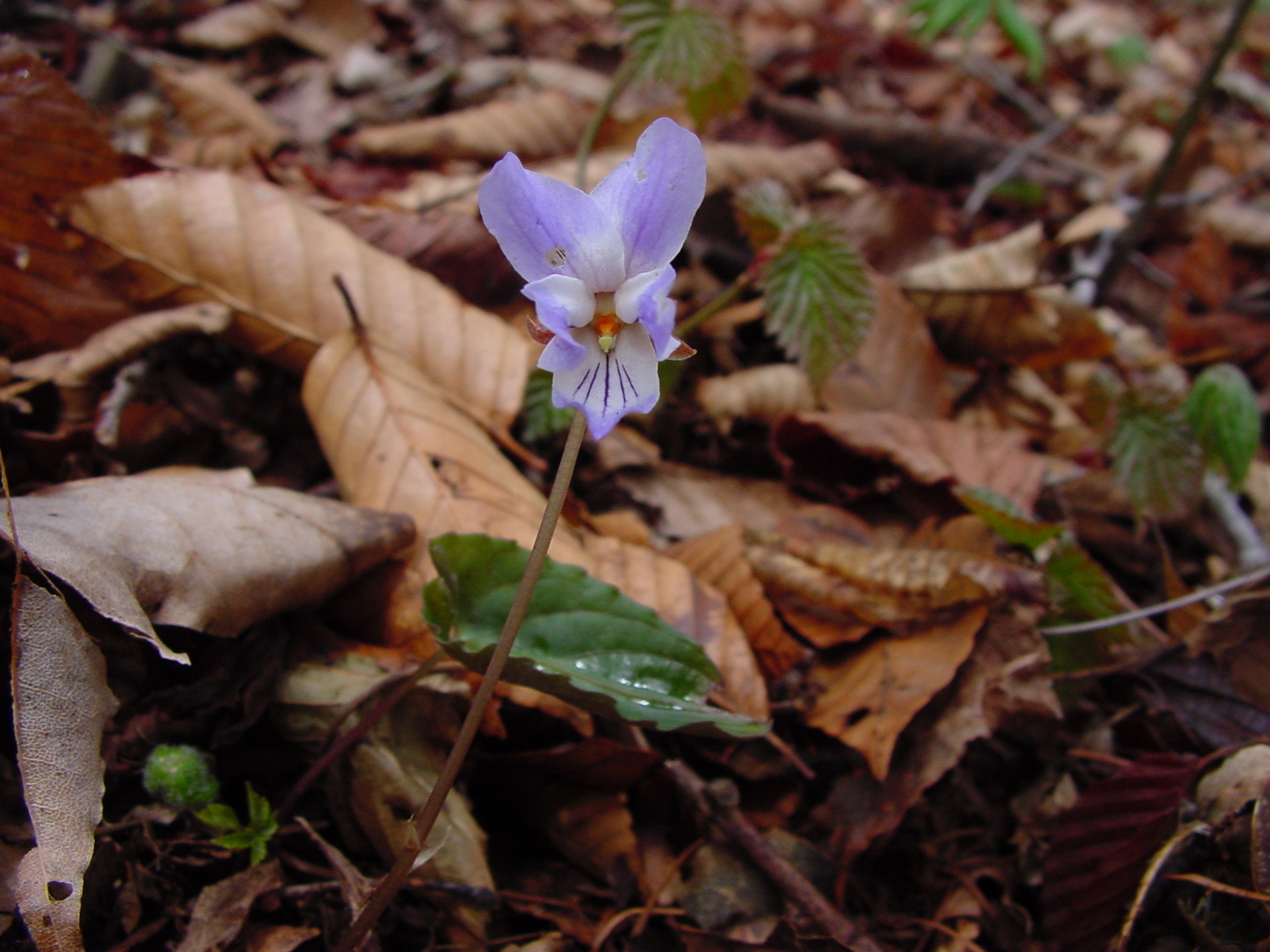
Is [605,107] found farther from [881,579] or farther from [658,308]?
[658,308]

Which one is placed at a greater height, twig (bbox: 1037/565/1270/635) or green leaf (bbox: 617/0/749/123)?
green leaf (bbox: 617/0/749/123)

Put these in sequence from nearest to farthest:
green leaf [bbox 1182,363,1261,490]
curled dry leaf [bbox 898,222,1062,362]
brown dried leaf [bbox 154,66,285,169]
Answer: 1. green leaf [bbox 1182,363,1261,490]
2. curled dry leaf [bbox 898,222,1062,362]
3. brown dried leaf [bbox 154,66,285,169]

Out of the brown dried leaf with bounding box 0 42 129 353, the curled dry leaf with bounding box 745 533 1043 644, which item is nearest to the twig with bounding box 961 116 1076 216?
the curled dry leaf with bounding box 745 533 1043 644

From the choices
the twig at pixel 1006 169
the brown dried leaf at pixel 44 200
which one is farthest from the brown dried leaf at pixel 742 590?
the twig at pixel 1006 169

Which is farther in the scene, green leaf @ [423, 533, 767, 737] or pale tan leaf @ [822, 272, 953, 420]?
pale tan leaf @ [822, 272, 953, 420]

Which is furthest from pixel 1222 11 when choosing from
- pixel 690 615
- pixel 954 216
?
pixel 690 615

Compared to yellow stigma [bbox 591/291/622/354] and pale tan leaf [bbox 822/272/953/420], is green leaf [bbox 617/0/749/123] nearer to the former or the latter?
pale tan leaf [bbox 822/272/953/420]

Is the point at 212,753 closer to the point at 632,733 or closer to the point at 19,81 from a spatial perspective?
the point at 632,733
